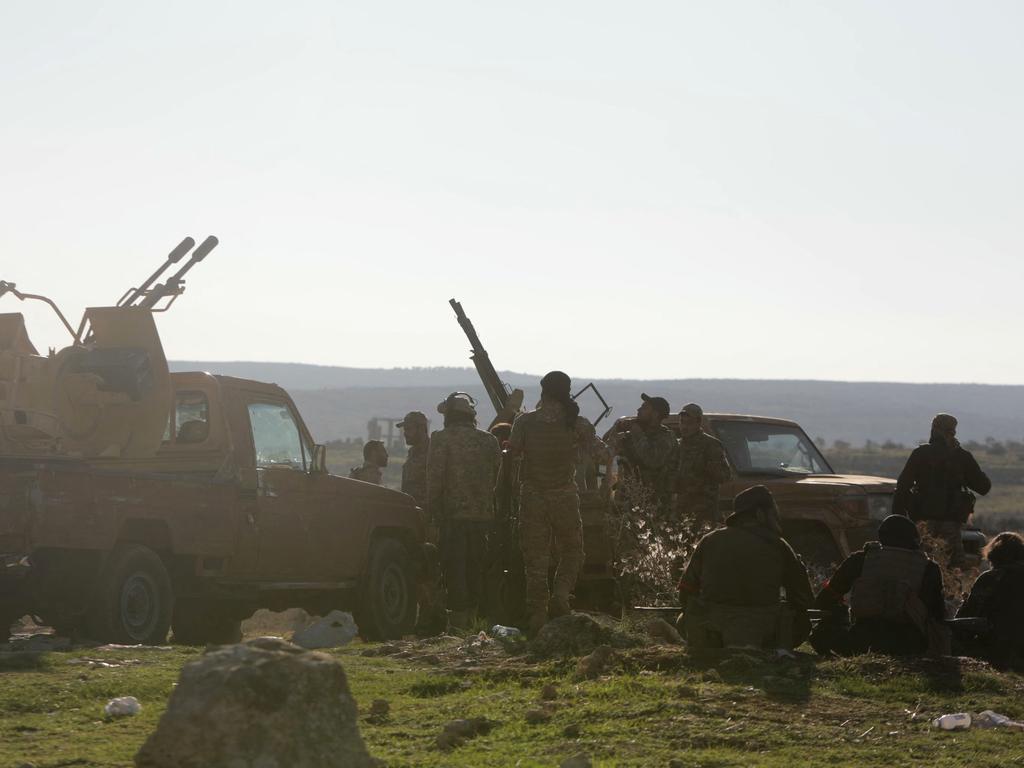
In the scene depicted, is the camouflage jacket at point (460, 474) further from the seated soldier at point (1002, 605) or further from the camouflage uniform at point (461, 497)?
the seated soldier at point (1002, 605)

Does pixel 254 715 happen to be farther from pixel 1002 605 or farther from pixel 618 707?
pixel 1002 605

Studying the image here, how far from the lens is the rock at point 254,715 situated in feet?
18.9

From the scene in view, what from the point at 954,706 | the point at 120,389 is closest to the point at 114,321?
the point at 120,389

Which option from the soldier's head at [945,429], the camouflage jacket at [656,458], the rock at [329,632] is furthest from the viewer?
the camouflage jacket at [656,458]

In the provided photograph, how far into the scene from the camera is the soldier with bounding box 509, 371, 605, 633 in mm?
12211

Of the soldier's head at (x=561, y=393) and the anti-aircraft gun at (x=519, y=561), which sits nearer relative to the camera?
the soldier's head at (x=561, y=393)

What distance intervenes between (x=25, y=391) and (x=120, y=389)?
67cm

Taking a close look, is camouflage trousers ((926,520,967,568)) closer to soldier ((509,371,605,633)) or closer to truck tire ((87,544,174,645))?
soldier ((509,371,605,633))

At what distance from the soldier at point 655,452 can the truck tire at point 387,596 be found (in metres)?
2.10

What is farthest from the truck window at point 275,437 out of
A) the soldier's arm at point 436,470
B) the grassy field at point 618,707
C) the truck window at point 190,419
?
the grassy field at point 618,707

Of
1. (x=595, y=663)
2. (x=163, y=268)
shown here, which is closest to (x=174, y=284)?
(x=163, y=268)

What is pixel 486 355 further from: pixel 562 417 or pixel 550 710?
pixel 550 710

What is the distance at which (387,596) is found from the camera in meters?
14.1

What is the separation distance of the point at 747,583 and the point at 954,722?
6.06 feet
